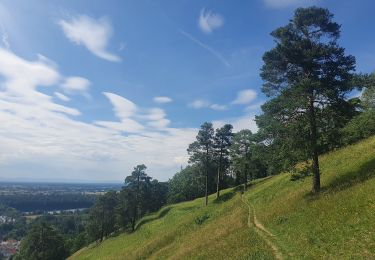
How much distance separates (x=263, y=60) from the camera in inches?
1169

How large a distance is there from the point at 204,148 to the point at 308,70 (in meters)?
36.3

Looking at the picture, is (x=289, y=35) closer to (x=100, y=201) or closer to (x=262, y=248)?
(x=262, y=248)

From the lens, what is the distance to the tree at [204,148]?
6266 centimetres

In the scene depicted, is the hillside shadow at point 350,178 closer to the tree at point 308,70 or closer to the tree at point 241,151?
the tree at point 308,70

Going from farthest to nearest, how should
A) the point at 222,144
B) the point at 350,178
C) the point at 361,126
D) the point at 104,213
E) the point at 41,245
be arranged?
the point at 104,213 → the point at 41,245 → the point at 222,144 → the point at 361,126 → the point at 350,178

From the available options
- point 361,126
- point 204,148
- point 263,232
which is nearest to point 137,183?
point 204,148

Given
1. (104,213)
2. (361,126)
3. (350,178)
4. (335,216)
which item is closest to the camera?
(335,216)

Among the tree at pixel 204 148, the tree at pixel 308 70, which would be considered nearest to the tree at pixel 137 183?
the tree at pixel 204 148

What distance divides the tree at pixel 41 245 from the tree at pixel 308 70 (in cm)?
7142

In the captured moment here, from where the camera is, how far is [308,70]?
94.3 ft

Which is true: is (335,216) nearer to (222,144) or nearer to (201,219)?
(201,219)

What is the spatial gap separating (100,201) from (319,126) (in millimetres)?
67540

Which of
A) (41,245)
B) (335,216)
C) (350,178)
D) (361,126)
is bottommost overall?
(41,245)

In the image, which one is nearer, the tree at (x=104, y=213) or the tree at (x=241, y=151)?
the tree at (x=241, y=151)
